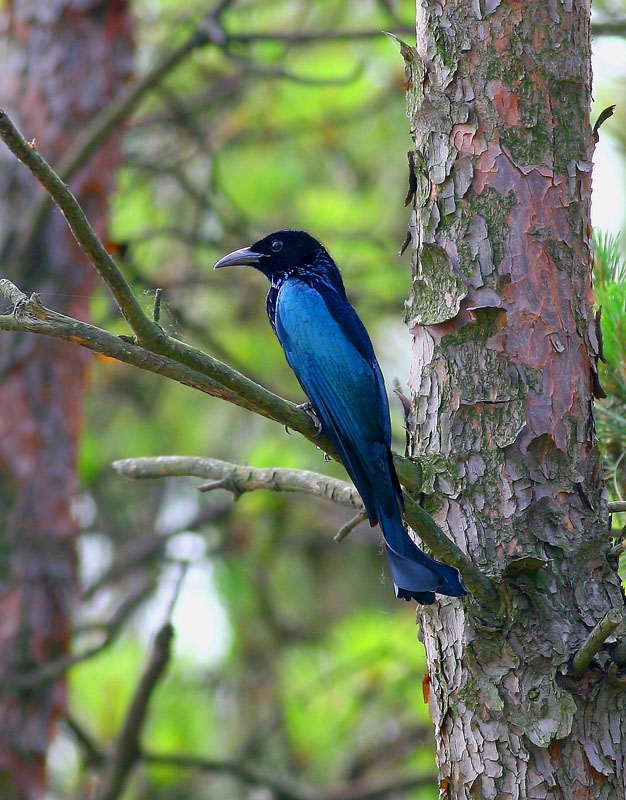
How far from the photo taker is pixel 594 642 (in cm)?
199

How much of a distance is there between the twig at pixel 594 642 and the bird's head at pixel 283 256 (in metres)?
2.20

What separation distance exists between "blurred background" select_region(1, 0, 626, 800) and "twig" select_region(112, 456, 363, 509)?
232cm

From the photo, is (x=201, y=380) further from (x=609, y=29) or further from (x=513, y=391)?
(x=609, y=29)

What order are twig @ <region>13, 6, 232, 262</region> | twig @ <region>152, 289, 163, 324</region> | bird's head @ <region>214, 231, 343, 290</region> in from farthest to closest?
twig @ <region>13, 6, 232, 262</region> < bird's head @ <region>214, 231, 343, 290</region> < twig @ <region>152, 289, 163, 324</region>

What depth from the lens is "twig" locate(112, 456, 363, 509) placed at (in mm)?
2494

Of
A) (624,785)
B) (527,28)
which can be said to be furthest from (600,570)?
(527,28)

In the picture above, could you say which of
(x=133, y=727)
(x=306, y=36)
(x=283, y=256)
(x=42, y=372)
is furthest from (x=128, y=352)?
(x=306, y=36)

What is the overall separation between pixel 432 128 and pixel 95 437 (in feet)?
19.3

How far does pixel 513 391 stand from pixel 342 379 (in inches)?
31.5

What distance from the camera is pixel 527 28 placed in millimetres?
2361

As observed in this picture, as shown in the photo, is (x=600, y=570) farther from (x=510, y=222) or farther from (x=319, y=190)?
(x=319, y=190)

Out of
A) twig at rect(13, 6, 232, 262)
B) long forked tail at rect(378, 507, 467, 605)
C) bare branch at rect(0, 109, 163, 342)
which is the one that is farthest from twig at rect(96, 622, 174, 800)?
→ twig at rect(13, 6, 232, 262)

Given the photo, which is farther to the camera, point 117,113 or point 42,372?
point 42,372

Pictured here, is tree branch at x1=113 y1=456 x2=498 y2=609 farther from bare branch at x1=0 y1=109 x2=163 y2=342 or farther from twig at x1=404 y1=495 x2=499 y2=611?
bare branch at x1=0 y1=109 x2=163 y2=342
